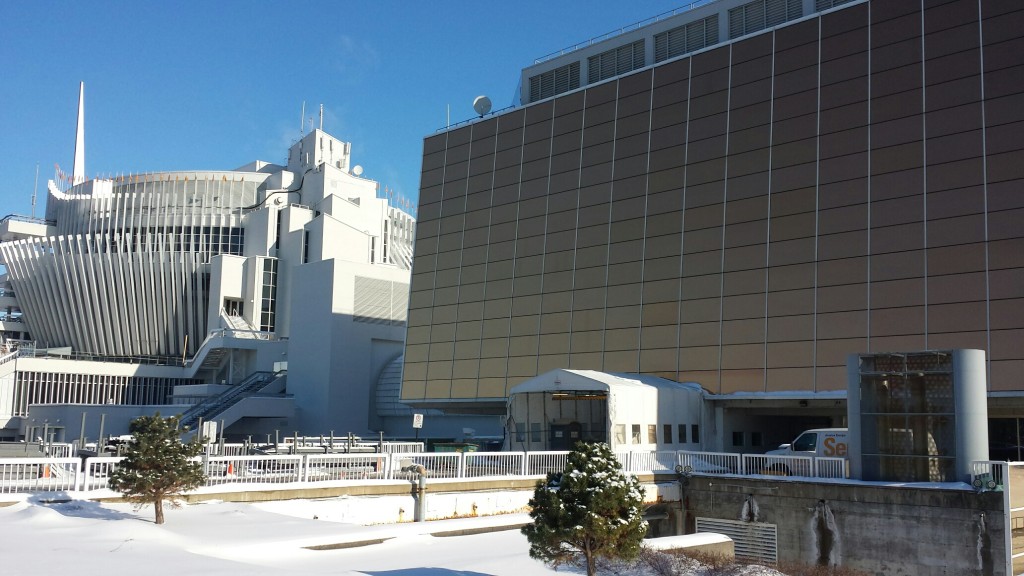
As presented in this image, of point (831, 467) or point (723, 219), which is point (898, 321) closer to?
point (831, 467)

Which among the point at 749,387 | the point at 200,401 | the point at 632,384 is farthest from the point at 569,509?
the point at 200,401

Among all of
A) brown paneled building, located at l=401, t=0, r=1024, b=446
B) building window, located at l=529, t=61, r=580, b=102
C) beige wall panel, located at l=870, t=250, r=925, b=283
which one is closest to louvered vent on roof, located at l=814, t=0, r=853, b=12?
brown paneled building, located at l=401, t=0, r=1024, b=446

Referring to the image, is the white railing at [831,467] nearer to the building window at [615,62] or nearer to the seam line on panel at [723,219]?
the seam line on panel at [723,219]

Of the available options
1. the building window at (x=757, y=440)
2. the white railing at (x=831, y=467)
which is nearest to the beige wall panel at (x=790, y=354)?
the building window at (x=757, y=440)

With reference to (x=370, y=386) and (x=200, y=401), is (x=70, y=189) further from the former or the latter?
(x=370, y=386)

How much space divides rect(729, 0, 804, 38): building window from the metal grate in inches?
1001

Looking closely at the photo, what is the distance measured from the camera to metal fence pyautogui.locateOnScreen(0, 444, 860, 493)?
875 inches

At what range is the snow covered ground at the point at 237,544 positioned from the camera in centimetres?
1506

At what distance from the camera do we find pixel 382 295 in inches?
2677

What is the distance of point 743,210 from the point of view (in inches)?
1624

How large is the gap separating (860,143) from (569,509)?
91.9ft

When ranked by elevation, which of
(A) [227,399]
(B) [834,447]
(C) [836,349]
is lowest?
(B) [834,447]

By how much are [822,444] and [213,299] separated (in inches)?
2249

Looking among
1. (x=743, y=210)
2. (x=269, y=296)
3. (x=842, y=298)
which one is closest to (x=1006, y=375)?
(x=842, y=298)
